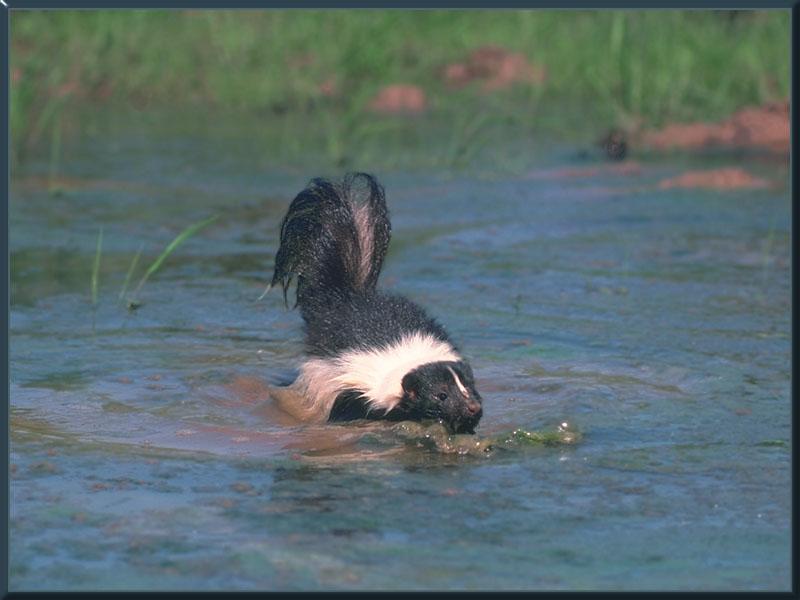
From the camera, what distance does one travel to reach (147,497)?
4461mm

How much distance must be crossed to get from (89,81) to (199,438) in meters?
8.61

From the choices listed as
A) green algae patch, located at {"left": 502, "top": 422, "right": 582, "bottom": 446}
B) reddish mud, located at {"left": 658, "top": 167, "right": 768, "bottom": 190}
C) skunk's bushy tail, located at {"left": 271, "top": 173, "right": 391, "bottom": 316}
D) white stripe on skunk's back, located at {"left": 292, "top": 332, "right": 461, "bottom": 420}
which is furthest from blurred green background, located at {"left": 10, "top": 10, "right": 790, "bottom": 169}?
green algae patch, located at {"left": 502, "top": 422, "right": 582, "bottom": 446}

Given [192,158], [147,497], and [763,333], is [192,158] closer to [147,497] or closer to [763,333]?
[763,333]

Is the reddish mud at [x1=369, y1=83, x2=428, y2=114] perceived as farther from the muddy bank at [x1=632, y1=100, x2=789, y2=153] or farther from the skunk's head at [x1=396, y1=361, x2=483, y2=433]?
the skunk's head at [x1=396, y1=361, x2=483, y2=433]

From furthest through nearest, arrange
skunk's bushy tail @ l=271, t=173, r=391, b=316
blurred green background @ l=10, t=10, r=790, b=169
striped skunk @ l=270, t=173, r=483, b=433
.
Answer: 1. blurred green background @ l=10, t=10, r=790, b=169
2. skunk's bushy tail @ l=271, t=173, r=391, b=316
3. striped skunk @ l=270, t=173, r=483, b=433

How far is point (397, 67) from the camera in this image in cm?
1379

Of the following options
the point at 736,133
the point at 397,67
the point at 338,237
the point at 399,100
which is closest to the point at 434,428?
the point at 338,237

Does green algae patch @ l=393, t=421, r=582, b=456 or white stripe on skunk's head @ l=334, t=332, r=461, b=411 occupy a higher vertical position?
white stripe on skunk's head @ l=334, t=332, r=461, b=411

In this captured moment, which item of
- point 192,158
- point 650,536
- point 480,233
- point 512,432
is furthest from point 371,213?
point 192,158

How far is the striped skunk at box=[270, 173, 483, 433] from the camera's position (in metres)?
5.24

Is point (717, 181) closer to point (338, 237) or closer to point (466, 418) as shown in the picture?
point (338, 237)

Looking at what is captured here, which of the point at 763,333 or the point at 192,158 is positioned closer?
the point at 763,333

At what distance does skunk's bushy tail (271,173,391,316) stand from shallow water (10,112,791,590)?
47cm

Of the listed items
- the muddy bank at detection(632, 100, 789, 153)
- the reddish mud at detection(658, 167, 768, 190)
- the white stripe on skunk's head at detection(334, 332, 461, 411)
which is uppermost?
the muddy bank at detection(632, 100, 789, 153)
